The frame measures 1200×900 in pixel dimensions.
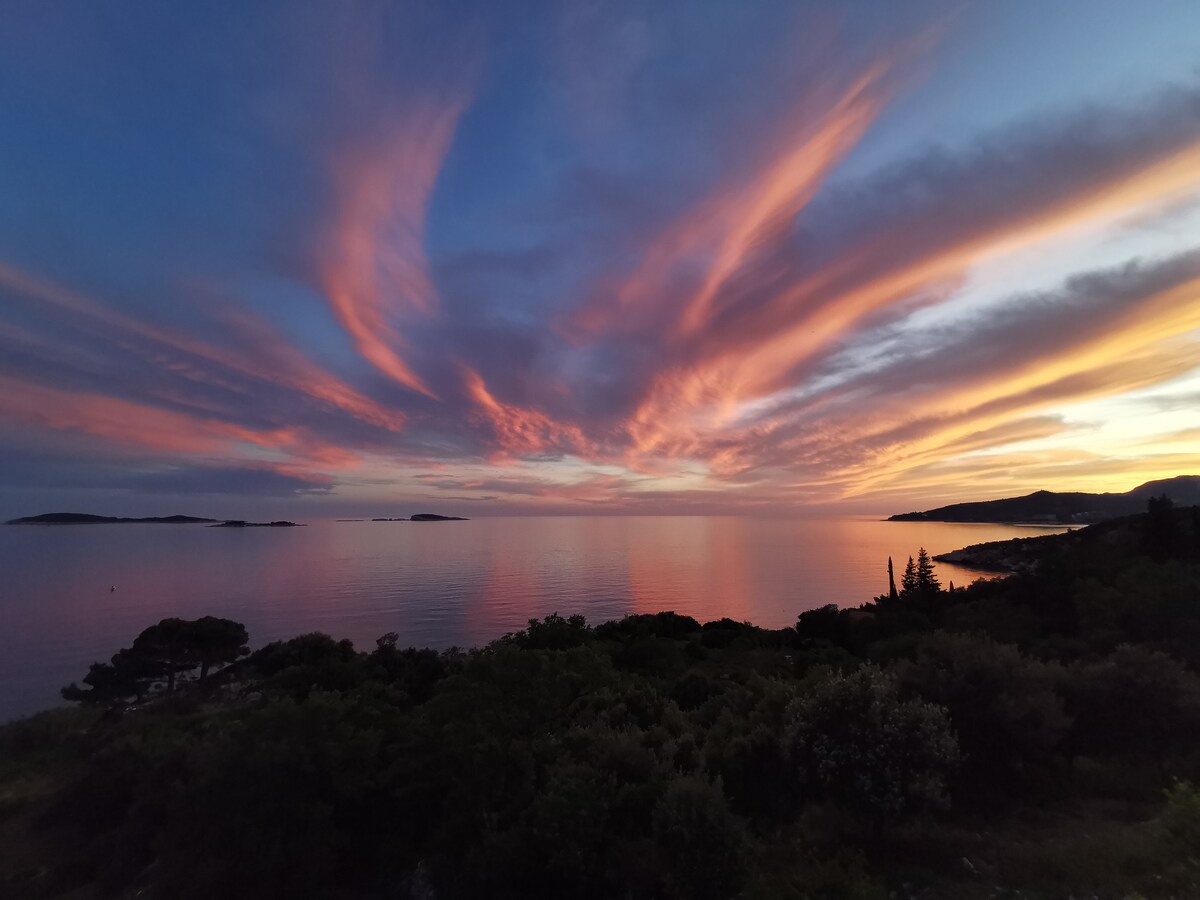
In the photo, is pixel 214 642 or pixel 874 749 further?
pixel 214 642

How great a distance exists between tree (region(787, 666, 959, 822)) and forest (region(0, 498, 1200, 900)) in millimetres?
51

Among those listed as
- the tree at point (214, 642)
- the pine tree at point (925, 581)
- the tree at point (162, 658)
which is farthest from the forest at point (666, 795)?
the pine tree at point (925, 581)

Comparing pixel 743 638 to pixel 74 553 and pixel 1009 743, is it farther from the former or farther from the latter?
pixel 74 553

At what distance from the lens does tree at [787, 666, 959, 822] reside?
1155 centimetres

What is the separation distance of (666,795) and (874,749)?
4.44 meters

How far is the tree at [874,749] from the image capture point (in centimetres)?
1155

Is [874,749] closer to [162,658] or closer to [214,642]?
[214,642]

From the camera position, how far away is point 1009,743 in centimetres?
1387

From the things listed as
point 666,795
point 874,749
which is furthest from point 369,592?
point 874,749

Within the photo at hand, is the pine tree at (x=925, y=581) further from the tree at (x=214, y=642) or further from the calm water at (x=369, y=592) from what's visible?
the tree at (x=214, y=642)

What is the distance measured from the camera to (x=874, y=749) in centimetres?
1192

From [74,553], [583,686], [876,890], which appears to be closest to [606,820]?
[876,890]

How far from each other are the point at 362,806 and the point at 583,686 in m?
7.12

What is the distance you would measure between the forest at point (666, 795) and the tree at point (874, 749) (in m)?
0.05
